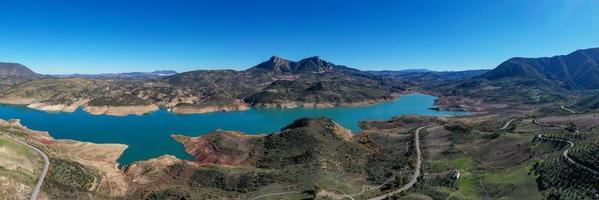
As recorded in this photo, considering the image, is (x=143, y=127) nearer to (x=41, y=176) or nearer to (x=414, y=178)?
(x=41, y=176)

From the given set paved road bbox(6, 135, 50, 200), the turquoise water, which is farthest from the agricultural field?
the turquoise water

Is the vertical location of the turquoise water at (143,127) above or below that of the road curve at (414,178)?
below

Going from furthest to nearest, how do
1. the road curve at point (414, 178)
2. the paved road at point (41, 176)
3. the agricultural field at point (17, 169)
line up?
the road curve at point (414, 178)
the paved road at point (41, 176)
the agricultural field at point (17, 169)

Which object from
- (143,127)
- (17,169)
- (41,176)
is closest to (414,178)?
(41,176)

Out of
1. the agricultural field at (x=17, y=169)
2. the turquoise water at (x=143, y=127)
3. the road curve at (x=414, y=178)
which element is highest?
the agricultural field at (x=17, y=169)

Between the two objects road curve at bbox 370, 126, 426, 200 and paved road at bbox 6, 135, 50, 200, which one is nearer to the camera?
paved road at bbox 6, 135, 50, 200

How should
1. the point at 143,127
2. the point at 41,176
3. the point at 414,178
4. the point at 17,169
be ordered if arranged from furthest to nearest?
the point at 143,127
the point at 414,178
the point at 41,176
the point at 17,169

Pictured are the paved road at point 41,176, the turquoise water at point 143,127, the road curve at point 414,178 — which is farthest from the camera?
the turquoise water at point 143,127

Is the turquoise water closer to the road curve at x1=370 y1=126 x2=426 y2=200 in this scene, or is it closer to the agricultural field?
the agricultural field

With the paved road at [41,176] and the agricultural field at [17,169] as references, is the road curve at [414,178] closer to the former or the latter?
the paved road at [41,176]

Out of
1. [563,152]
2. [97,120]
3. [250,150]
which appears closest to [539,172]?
[563,152]

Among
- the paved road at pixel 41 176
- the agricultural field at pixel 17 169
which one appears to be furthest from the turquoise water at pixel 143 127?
the agricultural field at pixel 17 169

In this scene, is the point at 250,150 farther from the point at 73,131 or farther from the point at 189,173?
the point at 73,131
